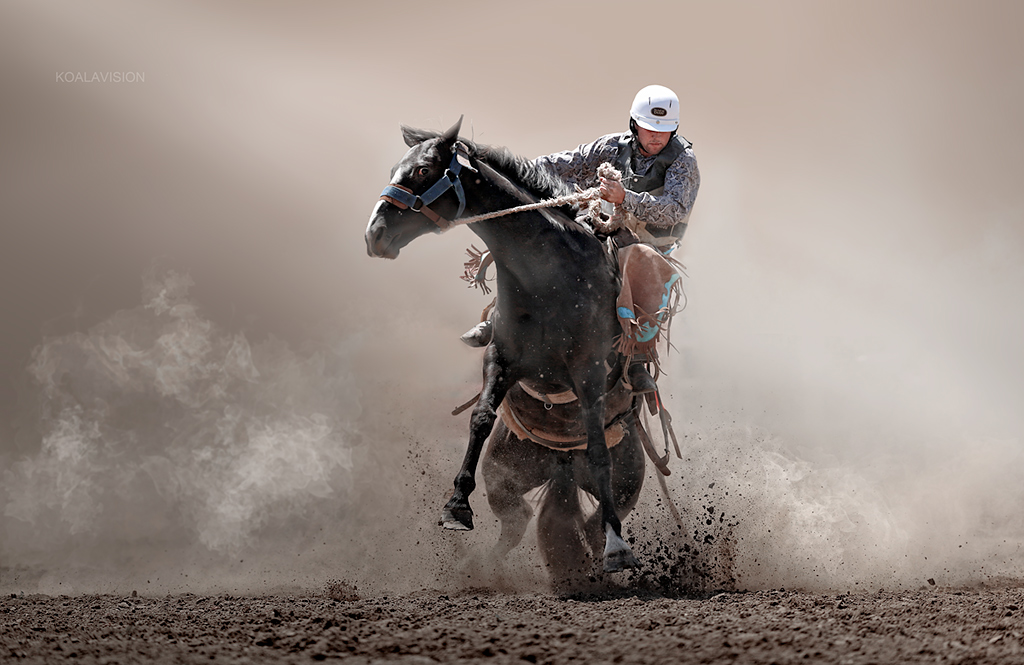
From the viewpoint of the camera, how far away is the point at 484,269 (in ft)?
19.1

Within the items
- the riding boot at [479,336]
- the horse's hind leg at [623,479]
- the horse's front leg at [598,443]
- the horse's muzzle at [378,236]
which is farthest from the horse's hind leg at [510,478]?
the horse's muzzle at [378,236]

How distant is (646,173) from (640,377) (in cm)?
140

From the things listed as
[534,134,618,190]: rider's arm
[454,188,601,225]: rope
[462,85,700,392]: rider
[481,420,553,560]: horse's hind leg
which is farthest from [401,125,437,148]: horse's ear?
[481,420,553,560]: horse's hind leg

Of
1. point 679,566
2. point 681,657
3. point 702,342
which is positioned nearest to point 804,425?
point 702,342

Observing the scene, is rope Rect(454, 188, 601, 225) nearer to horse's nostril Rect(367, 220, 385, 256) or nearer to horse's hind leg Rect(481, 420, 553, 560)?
horse's nostril Rect(367, 220, 385, 256)

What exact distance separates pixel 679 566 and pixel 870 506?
239cm

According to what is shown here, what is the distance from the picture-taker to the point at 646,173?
556 centimetres

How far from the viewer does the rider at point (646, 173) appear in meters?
5.23

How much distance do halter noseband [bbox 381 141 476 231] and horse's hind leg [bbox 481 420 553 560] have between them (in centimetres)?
218

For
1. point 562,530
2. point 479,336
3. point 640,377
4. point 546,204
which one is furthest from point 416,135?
point 562,530

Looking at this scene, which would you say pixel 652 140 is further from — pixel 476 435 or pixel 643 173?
pixel 476 435

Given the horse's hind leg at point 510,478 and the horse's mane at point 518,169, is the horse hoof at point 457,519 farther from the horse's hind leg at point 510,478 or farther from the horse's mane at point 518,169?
the horse's mane at point 518,169

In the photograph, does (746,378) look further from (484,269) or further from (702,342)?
(484,269)

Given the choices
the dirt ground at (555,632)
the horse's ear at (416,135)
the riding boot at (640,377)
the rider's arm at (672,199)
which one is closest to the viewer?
the dirt ground at (555,632)
